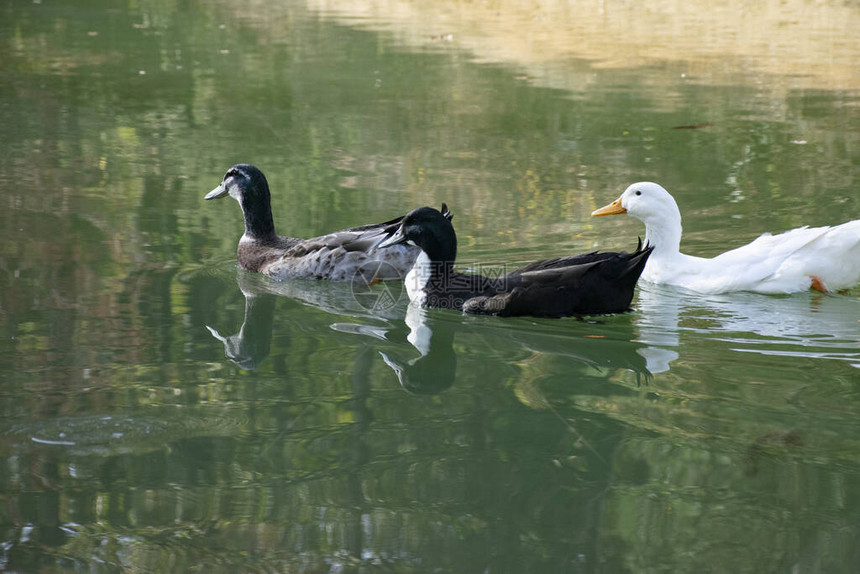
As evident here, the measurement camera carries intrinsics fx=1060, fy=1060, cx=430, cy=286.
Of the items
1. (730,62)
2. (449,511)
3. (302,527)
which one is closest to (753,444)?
(449,511)

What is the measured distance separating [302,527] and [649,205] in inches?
198

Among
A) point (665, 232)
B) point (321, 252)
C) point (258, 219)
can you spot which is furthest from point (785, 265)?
point (258, 219)

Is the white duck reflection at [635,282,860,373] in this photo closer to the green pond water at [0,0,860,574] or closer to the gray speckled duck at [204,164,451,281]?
the green pond water at [0,0,860,574]

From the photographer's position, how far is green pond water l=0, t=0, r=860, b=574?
458cm

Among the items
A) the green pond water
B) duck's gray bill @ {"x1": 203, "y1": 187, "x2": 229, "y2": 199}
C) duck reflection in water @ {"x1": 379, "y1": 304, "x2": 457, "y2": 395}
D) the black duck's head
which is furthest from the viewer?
duck's gray bill @ {"x1": 203, "y1": 187, "x2": 229, "y2": 199}

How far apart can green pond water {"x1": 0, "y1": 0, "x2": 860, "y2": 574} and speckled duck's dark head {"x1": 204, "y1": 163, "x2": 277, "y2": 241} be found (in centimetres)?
37

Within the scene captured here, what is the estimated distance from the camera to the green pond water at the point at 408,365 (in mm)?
4582

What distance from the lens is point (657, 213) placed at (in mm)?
8688

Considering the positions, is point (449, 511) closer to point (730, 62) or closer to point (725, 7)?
point (730, 62)

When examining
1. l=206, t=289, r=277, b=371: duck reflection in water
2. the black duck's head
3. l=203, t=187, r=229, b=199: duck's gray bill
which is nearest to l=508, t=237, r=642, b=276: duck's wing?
the black duck's head

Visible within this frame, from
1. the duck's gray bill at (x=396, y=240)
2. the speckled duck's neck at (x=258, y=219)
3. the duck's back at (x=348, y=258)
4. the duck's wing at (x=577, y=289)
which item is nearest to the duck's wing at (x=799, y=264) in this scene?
the duck's wing at (x=577, y=289)

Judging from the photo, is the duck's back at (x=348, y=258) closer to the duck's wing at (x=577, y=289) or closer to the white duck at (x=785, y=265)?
the duck's wing at (x=577, y=289)

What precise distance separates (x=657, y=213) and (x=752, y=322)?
5.21 feet

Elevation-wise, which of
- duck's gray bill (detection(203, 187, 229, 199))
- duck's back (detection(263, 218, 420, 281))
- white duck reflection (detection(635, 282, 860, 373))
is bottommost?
white duck reflection (detection(635, 282, 860, 373))
